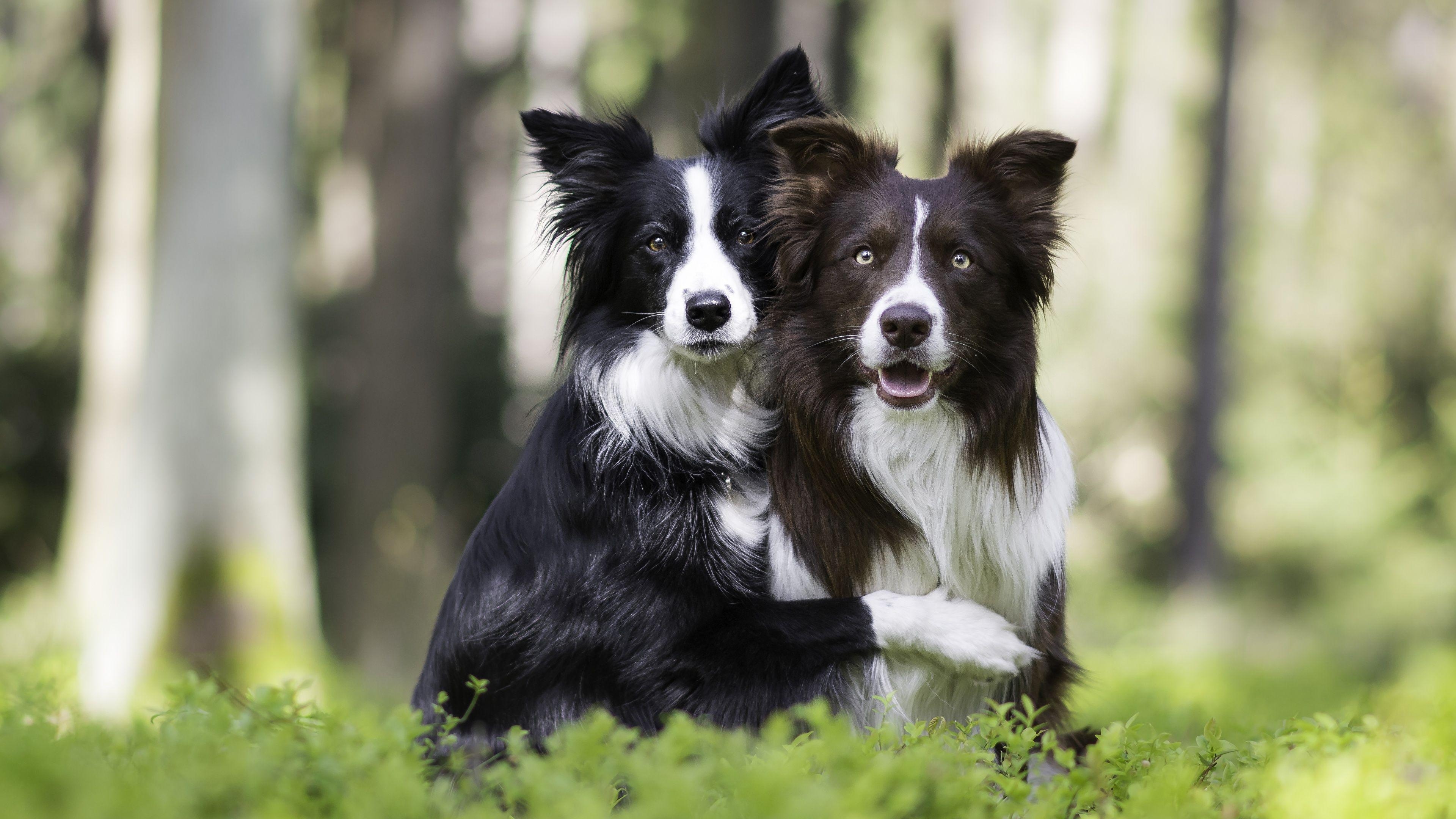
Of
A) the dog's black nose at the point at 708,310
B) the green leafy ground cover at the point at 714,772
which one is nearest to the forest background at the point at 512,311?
the dog's black nose at the point at 708,310

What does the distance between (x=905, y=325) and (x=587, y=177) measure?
1525mm

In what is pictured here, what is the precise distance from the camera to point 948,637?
3.60 m

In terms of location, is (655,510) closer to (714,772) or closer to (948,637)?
(948,637)

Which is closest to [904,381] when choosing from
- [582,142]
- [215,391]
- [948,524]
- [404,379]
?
[948,524]

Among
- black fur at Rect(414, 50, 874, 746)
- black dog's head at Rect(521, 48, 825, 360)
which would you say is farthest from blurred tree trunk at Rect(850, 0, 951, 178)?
black fur at Rect(414, 50, 874, 746)

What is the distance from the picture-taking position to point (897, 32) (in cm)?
2302

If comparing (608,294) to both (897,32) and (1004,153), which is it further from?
(897,32)

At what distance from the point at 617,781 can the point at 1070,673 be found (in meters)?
1.64

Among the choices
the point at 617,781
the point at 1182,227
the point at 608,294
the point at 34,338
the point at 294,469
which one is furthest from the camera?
the point at 1182,227

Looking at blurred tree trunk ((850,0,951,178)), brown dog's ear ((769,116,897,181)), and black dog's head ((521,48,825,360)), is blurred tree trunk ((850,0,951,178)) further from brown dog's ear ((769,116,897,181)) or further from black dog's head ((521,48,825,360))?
brown dog's ear ((769,116,897,181))

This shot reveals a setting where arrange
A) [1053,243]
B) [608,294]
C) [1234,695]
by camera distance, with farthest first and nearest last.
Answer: [1234,695]
[608,294]
[1053,243]

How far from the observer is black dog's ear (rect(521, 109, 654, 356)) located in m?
4.39

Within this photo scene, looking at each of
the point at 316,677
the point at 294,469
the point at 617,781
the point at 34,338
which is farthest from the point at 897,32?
the point at 617,781

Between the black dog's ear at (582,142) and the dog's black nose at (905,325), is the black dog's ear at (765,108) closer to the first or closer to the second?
the black dog's ear at (582,142)
